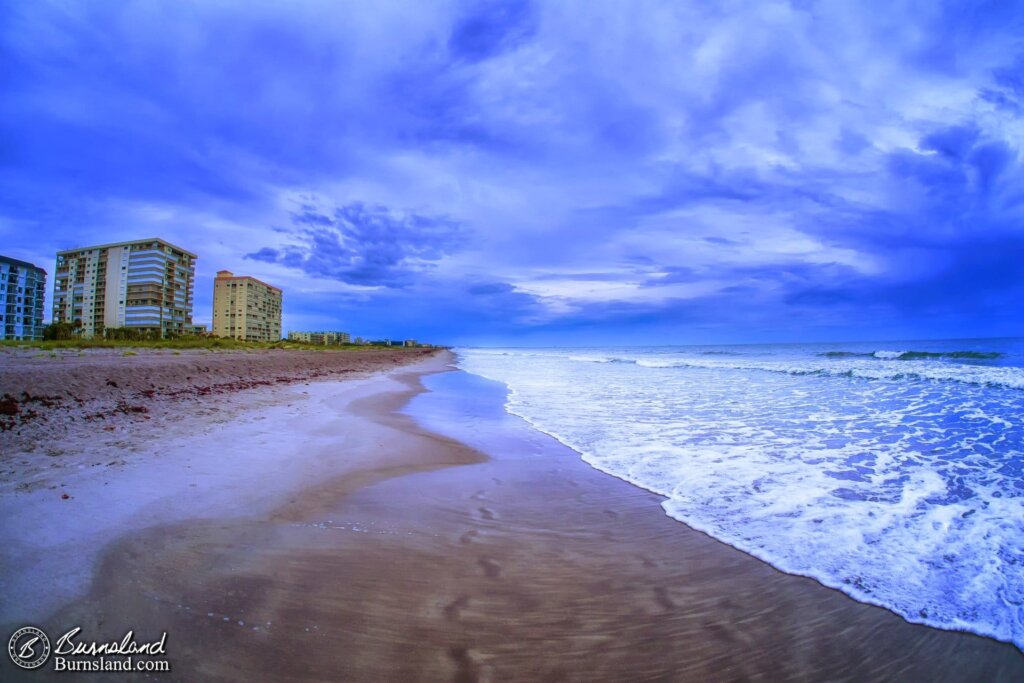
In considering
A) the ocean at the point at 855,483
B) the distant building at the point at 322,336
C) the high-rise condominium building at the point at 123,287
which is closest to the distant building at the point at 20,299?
the high-rise condominium building at the point at 123,287

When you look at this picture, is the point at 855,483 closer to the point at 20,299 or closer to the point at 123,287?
the point at 123,287

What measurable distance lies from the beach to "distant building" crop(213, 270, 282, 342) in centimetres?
10045

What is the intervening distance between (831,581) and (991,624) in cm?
82

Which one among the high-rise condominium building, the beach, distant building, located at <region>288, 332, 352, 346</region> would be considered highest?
the high-rise condominium building

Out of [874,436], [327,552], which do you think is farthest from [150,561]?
[874,436]

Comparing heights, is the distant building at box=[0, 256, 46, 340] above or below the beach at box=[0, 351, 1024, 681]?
above

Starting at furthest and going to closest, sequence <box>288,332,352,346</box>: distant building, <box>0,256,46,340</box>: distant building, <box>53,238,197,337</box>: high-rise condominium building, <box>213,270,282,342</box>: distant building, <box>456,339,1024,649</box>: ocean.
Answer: <box>288,332,352,346</box>: distant building < <box>213,270,282,342</box>: distant building < <box>53,238,197,337</box>: high-rise condominium building < <box>0,256,46,340</box>: distant building < <box>456,339,1024,649</box>: ocean

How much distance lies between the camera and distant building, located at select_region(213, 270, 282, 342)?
93.2m

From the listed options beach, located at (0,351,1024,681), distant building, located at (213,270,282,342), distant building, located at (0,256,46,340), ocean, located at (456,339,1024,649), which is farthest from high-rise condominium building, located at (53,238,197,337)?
ocean, located at (456,339,1024,649)

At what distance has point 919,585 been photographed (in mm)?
3076

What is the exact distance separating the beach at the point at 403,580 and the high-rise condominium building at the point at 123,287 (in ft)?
250

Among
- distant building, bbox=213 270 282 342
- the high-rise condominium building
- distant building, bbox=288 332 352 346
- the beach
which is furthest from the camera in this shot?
distant building, bbox=288 332 352 346

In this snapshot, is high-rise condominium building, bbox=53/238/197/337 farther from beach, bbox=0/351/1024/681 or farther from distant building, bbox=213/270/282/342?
beach, bbox=0/351/1024/681

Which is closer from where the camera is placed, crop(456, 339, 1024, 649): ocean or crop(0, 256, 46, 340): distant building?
crop(456, 339, 1024, 649): ocean
